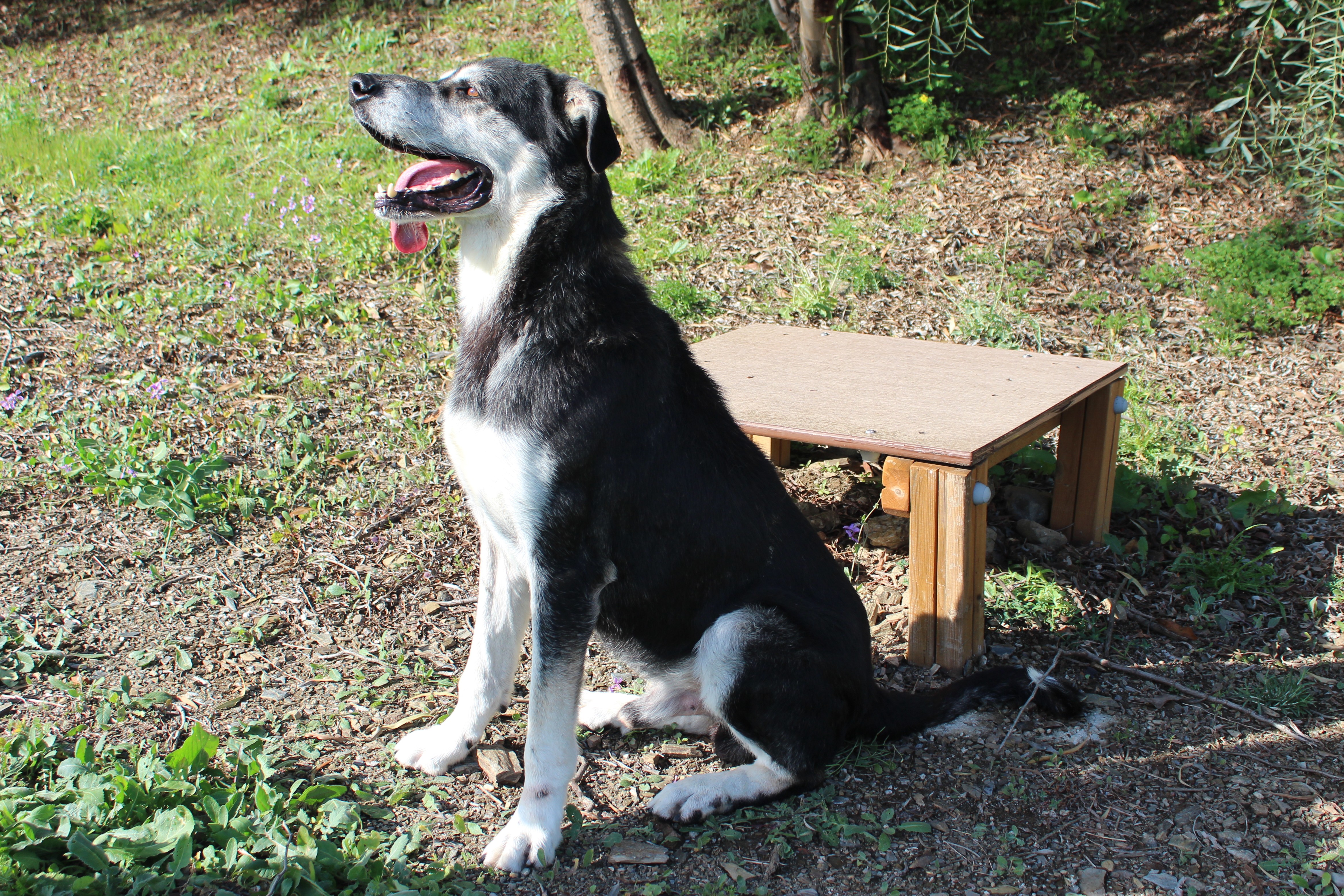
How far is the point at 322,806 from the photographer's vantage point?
265 cm

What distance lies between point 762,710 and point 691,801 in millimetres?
355

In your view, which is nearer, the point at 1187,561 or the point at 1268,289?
the point at 1187,561

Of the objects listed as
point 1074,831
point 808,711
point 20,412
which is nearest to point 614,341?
point 808,711

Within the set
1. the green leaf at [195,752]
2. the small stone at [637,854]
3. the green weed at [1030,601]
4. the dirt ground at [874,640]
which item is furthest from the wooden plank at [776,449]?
the green leaf at [195,752]

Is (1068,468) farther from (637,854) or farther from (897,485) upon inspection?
(637,854)

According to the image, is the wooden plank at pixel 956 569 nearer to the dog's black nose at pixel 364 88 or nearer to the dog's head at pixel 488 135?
the dog's head at pixel 488 135

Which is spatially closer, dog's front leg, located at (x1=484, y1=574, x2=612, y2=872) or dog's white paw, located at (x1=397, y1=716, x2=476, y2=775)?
dog's front leg, located at (x1=484, y1=574, x2=612, y2=872)

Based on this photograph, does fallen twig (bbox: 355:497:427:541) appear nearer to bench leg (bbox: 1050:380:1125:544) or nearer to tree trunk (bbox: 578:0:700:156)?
bench leg (bbox: 1050:380:1125:544)

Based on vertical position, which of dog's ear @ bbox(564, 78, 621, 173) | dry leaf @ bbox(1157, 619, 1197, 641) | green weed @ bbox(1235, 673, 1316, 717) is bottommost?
dry leaf @ bbox(1157, 619, 1197, 641)

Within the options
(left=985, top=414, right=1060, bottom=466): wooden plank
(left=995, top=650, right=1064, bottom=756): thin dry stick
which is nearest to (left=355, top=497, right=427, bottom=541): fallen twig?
(left=985, top=414, right=1060, bottom=466): wooden plank

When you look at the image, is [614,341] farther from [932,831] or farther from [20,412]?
[20,412]

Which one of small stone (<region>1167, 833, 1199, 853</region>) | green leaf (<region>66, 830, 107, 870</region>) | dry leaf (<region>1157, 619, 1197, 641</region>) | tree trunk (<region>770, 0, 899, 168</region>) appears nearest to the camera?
green leaf (<region>66, 830, 107, 870</region>)

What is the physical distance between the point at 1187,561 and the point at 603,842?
2.73 metres

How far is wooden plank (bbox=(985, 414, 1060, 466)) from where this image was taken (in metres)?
3.37
